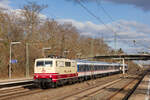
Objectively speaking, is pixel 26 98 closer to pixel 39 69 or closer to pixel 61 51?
pixel 39 69

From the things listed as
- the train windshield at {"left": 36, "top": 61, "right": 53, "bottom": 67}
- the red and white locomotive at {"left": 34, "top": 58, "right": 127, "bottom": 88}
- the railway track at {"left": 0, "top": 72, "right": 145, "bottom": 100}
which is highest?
the train windshield at {"left": 36, "top": 61, "right": 53, "bottom": 67}

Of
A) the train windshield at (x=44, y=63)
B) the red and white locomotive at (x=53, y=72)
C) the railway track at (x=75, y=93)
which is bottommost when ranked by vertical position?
the railway track at (x=75, y=93)

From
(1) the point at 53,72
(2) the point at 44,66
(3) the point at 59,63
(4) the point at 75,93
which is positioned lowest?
(4) the point at 75,93

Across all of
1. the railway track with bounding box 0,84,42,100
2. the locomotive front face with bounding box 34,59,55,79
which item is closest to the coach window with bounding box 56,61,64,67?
the locomotive front face with bounding box 34,59,55,79

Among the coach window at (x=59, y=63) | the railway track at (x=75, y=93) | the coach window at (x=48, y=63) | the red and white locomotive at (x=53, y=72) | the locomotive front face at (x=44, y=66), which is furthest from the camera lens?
the coach window at (x=59, y=63)

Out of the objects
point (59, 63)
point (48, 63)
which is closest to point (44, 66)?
point (48, 63)

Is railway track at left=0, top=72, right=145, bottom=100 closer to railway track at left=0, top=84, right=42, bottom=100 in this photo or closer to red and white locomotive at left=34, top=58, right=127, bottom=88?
railway track at left=0, top=84, right=42, bottom=100

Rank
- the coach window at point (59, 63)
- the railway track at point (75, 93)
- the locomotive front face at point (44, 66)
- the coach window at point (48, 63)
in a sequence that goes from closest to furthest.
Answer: the railway track at point (75, 93)
the locomotive front face at point (44, 66)
the coach window at point (48, 63)
the coach window at point (59, 63)

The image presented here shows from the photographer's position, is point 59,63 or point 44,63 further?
point 59,63

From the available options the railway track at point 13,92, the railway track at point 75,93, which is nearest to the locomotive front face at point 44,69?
the railway track at point 75,93

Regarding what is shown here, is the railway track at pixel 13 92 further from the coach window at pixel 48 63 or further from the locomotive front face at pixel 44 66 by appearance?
the coach window at pixel 48 63

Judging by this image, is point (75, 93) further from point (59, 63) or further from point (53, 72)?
point (59, 63)

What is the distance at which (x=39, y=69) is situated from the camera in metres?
21.8

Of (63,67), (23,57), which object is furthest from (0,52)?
(63,67)
